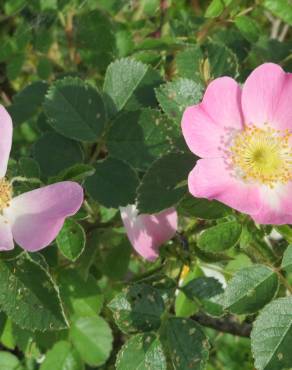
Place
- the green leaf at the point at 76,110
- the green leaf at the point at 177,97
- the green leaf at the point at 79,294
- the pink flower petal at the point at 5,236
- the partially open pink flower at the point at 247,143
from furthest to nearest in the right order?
1. the green leaf at the point at 79,294
2. the green leaf at the point at 76,110
3. the green leaf at the point at 177,97
4. the partially open pink flower at the point at 247,143
5. the pink flower petal at the point at 5,236

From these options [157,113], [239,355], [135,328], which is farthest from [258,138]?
[239,355]

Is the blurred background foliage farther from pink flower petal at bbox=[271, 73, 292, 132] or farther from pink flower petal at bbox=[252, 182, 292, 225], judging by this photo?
pink flower petal at bbox=[271, 73, 292, 132]

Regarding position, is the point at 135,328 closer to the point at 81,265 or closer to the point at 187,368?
the point at 187,368

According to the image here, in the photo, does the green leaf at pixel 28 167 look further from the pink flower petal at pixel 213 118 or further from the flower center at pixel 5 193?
the pink flower petal at pixel 213 118

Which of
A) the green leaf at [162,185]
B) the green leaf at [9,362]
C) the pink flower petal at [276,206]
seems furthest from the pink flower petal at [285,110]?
the green leaf at [9,362]

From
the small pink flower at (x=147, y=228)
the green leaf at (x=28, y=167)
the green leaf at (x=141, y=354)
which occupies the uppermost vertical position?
the green leaf at (x=28, y=167)

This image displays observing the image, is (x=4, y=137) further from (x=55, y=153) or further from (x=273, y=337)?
(x=273, y=337)

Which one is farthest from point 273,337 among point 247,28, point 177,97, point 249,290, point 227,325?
point 247,28
